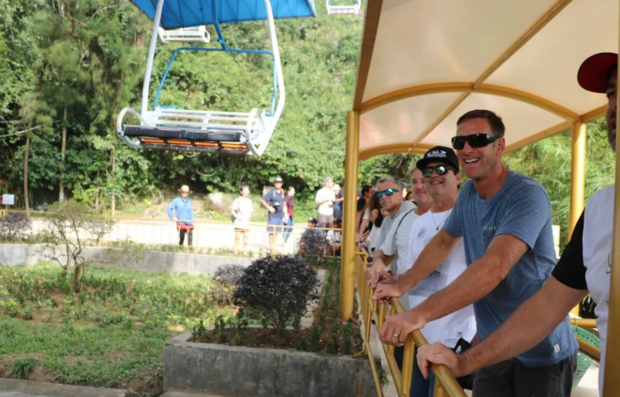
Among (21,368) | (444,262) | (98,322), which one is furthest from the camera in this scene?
(98,322)

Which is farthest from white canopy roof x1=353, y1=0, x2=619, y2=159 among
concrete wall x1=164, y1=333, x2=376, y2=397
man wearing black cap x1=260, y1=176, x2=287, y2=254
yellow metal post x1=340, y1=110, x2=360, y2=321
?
man wearing black cap x1=260, y1=176, x2=287, y2=254

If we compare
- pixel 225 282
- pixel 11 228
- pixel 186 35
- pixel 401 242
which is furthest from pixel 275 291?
pixel 11 228

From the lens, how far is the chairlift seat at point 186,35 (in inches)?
439

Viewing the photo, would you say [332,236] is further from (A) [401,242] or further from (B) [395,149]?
(A) [401,242]

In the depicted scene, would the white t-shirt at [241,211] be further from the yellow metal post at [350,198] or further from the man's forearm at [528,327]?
the man's forearm at [528,327]

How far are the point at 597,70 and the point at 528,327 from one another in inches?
28.8

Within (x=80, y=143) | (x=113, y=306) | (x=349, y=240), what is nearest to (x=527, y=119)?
(x=349, y=240)

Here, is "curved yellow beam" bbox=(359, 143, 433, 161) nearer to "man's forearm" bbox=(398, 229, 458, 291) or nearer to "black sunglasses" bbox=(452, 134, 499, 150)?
"man's forearm" bbox=(398, 229, 458, 291)

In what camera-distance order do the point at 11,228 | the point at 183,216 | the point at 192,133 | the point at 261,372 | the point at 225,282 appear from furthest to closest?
the point at 183,216 → the point at 11,228 → the point at 192,133 → the point at 225,282 → the point at 261,372

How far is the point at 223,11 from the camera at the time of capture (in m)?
12.0

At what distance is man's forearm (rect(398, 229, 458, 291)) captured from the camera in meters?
2.96

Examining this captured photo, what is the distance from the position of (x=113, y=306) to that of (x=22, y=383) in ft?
12.4

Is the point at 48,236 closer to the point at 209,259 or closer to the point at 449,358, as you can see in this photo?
the point at 209,259

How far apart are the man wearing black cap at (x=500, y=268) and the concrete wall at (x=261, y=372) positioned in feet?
8.43
